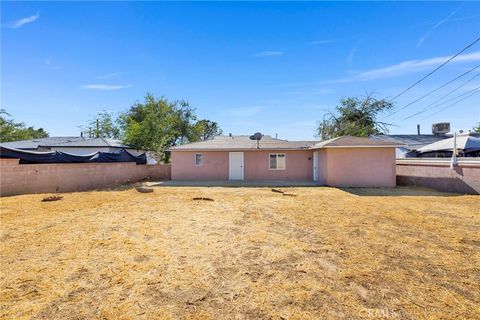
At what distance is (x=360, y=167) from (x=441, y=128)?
18314mm

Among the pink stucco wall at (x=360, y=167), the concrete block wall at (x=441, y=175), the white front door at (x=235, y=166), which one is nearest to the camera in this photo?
the concrete block wall at (x=441, y=175)

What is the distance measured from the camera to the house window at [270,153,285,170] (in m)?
17.3

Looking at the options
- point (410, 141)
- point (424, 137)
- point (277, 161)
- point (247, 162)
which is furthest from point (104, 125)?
point (424, 137)

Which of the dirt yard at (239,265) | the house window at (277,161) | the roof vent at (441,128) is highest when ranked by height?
the roof vent at (441,128)

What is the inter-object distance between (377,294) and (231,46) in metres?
14.0

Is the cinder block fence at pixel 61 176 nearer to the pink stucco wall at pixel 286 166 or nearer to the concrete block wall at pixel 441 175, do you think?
the pink stucco wall at pixel 286 166

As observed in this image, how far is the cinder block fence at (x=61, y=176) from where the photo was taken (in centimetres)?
999

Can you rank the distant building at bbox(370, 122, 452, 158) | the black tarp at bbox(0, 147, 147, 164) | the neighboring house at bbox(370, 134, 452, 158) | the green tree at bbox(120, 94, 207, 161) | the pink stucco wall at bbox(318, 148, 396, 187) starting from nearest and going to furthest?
the black tarp at bbox(0, 147, 147, 164)
the pink stucco wall at bbox(318, 148, 396, 187)
the green tree at bbox(120, 94, 207, 161)
the neighboring house at bbox(370, 134, 452, 158)
the distant building at bbox(370, 122, 452, 158)

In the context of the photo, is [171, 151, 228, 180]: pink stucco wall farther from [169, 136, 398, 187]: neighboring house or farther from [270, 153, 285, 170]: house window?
[270, 153, 285, 170]: house window

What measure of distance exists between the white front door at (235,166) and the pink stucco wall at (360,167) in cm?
584

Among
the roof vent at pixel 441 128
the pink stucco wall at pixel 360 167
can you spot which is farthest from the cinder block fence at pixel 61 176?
the roof vent at pixel 441 128

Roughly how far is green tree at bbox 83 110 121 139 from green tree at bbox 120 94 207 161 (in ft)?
11.1

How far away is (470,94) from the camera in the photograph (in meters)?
17.5

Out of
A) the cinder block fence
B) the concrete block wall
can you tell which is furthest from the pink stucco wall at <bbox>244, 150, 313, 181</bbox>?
the cinder block fence
